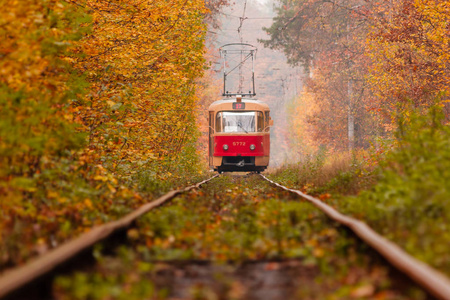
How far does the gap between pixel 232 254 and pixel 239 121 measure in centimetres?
1662

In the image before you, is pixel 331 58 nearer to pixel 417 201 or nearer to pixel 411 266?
pixel 417 201

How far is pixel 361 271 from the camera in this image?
12.9ft

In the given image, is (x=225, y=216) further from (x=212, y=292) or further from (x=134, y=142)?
(x=134, y=142)

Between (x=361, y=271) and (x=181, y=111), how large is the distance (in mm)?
15498

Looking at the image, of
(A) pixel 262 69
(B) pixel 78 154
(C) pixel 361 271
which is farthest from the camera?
(A) pixel 262 69

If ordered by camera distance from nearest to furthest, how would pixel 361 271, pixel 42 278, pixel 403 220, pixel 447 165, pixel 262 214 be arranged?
pixel 42 278 → pixel 361 271 → pixel 403 220 → pixel 447 165 → pixel 262 214

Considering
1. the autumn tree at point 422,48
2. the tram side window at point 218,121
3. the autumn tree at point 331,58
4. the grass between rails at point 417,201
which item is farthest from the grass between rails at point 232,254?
the autumn tree at point 331,58

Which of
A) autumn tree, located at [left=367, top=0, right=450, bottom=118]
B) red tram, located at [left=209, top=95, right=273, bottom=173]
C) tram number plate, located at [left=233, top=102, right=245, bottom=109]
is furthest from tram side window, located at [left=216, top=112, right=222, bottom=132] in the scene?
autumn tree, located at [left=367, top=0, right=450, bottom=118]

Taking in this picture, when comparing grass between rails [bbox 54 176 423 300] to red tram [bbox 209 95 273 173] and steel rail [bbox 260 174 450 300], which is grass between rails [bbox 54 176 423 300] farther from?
red tram [bbox 209 95 273 173]

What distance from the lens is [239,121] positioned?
21.2m

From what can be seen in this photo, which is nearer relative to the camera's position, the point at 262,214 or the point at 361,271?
the point at 361,271

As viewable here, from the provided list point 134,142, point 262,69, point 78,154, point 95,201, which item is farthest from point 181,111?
point 262,69

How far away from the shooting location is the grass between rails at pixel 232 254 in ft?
11.1

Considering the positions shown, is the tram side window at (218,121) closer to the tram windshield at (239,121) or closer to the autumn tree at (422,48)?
the tram windshield at (239,121)
